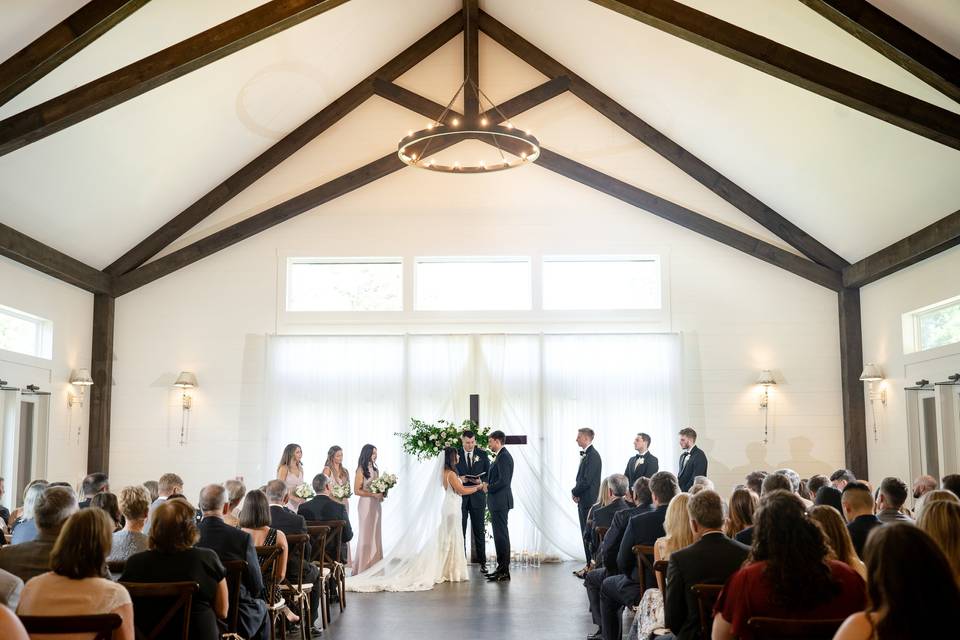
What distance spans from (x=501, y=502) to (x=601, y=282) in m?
3.60

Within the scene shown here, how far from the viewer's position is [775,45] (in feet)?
23.2

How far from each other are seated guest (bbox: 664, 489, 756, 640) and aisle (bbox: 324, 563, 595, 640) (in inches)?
103

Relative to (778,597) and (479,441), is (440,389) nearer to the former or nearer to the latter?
(479,441)

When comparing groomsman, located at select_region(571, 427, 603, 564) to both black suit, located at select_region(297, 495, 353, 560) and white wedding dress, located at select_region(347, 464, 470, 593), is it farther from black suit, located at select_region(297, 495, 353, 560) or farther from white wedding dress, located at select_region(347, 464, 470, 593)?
black suit, located at select_region(297, 495, 353, 560)

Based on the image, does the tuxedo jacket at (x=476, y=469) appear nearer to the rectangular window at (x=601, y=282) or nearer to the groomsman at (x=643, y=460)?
the groomsman at (x=643, y=460)

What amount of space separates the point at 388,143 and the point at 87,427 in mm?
4944

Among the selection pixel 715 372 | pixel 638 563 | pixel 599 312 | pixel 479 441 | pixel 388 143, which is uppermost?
pixel 388 143

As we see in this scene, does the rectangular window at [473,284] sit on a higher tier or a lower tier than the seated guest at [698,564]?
higher

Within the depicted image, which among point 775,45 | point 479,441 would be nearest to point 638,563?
point 775,45

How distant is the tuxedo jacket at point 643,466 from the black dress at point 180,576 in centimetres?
678

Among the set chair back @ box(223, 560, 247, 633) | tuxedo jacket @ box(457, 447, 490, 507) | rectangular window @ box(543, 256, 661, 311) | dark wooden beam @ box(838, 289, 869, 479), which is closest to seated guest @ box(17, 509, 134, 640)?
chair back @ box(223, 560, 247, 633)

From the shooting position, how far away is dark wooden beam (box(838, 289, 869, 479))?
11.3 m

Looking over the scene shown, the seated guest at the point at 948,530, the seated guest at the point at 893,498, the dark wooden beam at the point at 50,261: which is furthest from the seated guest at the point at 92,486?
the seated guest at the point at 948,530

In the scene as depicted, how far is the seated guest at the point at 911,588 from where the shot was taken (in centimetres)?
217
